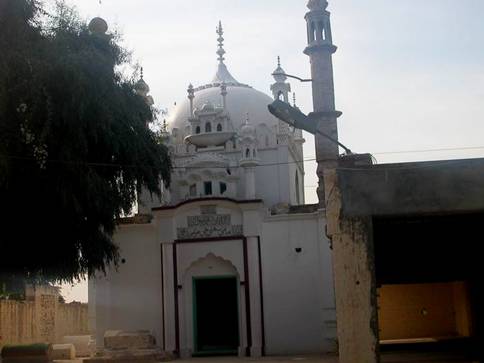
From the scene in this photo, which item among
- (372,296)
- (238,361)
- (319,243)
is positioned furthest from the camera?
(319,243)

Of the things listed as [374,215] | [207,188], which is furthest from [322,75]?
[374,215]

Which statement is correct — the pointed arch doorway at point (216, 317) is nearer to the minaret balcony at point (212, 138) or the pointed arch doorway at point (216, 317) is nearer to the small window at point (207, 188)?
the small window at point (207, 188)

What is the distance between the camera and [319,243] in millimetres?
20234

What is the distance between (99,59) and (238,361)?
801cm

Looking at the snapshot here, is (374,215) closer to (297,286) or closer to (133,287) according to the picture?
(297,286)

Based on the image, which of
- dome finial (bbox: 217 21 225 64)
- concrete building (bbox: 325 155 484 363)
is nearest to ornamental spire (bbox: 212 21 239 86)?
dome finial (bbox: 217 21 225 64)

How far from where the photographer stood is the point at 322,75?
23953 mm

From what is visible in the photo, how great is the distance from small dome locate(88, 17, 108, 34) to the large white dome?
9.29m

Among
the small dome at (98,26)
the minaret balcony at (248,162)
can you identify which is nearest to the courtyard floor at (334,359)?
the minaret balcony at (248,162)

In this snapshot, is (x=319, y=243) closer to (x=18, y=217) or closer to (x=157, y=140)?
(x=157, y=140)

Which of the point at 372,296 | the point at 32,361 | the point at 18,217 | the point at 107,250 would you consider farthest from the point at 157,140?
the point at 372,296

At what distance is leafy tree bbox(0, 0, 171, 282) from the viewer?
45.1 ft

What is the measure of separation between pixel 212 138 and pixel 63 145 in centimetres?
970

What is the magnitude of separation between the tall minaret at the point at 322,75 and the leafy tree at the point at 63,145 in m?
7.75
